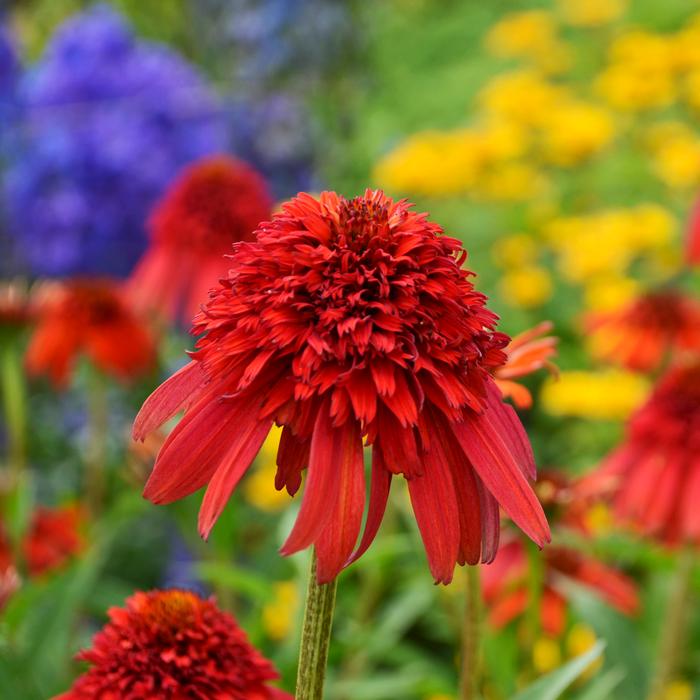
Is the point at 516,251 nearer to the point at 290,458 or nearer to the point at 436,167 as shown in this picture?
the point at 436,167

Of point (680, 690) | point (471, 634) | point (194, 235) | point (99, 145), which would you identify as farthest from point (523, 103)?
point (471, 634)

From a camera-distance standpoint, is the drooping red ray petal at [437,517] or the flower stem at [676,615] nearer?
the drooping red ray petal at [437,517]

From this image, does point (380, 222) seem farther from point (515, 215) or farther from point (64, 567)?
point (515, 215)

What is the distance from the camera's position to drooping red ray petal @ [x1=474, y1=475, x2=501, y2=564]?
0.47m

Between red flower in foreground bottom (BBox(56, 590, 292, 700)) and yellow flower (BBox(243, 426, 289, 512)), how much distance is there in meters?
0.97

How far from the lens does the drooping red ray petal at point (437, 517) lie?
448 mm

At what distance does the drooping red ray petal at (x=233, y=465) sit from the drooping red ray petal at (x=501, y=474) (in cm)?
8

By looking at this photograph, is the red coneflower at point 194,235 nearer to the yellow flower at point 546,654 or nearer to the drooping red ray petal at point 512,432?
the yellow flower at point 546,654

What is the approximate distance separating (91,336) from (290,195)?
37.0 inches

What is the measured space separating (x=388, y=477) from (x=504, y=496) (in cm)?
4

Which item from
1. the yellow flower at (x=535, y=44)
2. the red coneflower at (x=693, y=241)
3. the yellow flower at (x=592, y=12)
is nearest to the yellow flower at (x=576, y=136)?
the yellow flower at (x=535, y=44)

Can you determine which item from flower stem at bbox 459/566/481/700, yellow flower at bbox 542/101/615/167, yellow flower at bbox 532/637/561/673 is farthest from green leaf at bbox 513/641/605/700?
yellow flower at bbox 542/101/615/167

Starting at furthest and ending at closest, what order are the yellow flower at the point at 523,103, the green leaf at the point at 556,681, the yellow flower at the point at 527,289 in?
1. the yellow flower at the point at 523,103
2. the yellow flower at the point at 527,289
3. the green leaf at the point at 556,681

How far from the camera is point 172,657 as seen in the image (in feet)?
1.76
